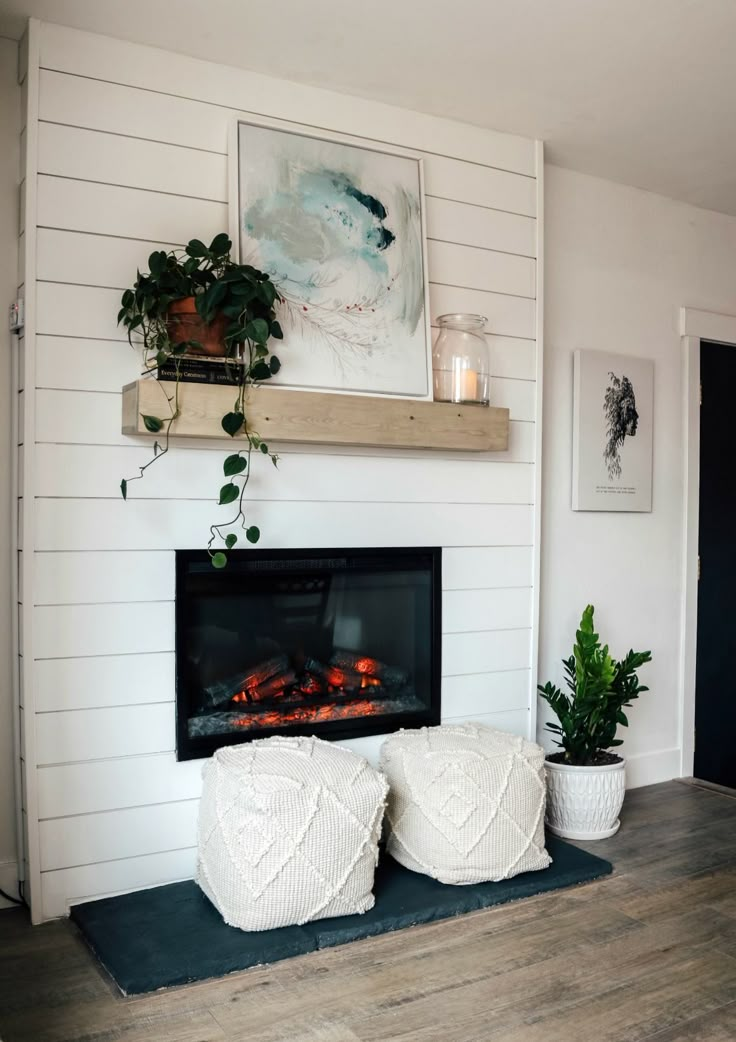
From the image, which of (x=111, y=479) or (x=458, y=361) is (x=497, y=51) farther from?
(x=111, y=479)

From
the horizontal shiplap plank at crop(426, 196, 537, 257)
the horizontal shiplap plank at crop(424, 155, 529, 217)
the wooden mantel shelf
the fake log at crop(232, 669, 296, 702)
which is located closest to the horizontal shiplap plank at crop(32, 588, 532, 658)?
the fake log at crop(232, 669, 296, 702)

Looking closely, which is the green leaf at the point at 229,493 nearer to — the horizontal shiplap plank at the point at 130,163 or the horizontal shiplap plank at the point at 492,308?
the horizontal shiplap plank at the point at 130,163

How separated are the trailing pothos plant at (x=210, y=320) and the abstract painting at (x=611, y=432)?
1.45 metres

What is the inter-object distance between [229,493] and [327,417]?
15.1 inches

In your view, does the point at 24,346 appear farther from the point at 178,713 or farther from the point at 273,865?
the point at 273,865

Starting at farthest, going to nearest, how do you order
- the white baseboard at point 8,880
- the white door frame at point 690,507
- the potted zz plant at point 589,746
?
the white door frame at point 690,507, the potted zz plant at point 589,746, the white baseboard at point 8,880

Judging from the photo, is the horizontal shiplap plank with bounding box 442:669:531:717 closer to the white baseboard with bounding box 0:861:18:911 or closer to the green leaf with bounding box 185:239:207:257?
the white baseboard with bounding box 0:861:18:911

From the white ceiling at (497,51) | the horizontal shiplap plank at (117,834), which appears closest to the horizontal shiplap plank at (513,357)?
the white ceiling at (497,51)

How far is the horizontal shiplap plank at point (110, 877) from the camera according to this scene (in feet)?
8.43

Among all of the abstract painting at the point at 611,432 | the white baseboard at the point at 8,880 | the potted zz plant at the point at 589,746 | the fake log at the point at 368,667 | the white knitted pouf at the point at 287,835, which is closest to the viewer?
the white knitted pouf at the point at 287,835

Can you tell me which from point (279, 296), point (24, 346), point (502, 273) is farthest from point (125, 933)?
point (502, 273)

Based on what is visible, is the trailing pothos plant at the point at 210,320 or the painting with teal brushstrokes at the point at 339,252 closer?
the trailing pothos plant at the point at 210,320

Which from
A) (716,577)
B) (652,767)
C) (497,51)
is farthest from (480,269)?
(652,767)

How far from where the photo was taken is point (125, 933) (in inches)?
94.8
